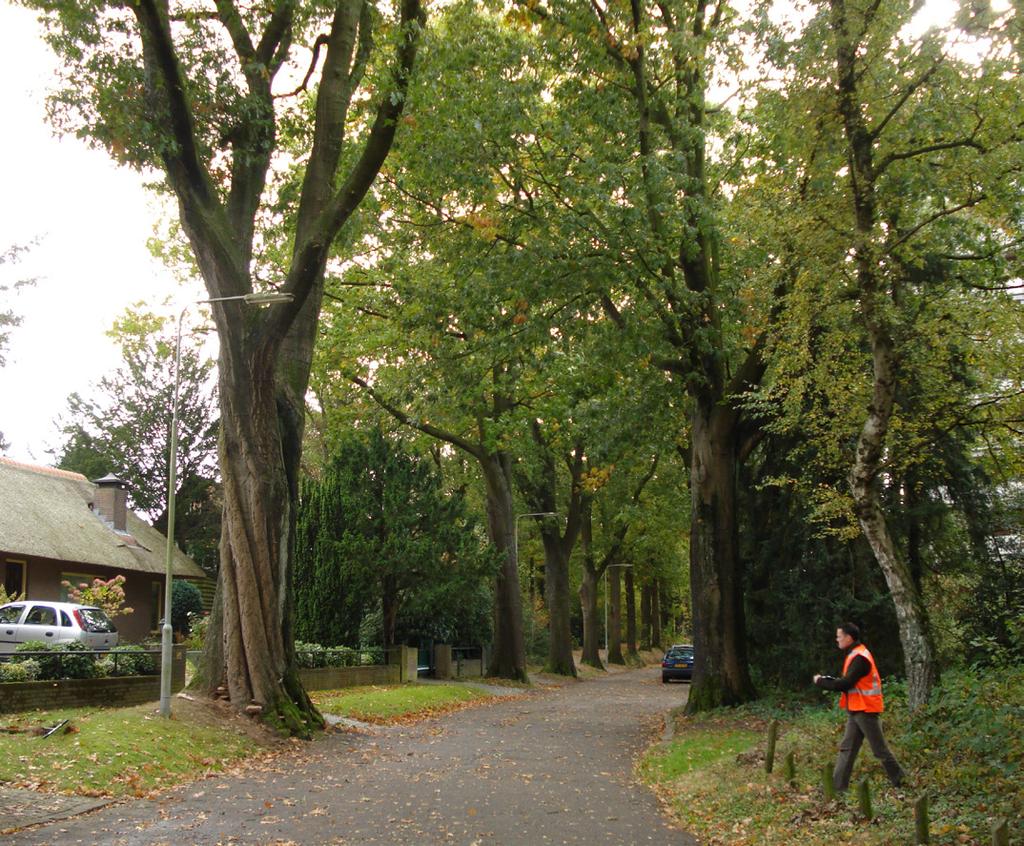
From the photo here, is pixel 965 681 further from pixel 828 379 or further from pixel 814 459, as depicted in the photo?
pixel 814 459

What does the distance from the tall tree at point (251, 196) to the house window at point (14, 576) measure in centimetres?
1890

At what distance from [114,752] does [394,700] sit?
451 inches

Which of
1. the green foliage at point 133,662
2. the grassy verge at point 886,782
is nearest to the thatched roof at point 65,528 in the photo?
the green foliage at point 133,662

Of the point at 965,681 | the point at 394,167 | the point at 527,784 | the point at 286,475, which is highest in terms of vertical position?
the point at 394,167

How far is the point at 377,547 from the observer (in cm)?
2755

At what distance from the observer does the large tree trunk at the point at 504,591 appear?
110ft

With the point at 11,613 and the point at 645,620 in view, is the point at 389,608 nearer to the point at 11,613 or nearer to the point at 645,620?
the point at 11,613

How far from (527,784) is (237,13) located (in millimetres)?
12711

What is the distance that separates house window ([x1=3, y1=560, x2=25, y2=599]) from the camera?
31031mm

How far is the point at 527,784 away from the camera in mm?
12039

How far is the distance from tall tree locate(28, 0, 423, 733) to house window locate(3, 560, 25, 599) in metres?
18.9

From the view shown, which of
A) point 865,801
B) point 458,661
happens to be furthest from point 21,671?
point 458,661

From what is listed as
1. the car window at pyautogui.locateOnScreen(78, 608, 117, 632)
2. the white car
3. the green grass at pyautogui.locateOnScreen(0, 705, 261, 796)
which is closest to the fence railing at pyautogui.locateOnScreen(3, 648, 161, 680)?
the green grass at pyautogui.locateOnScreen(0, 705, 261, 796)

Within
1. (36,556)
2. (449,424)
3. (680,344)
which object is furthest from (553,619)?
(680,344)
